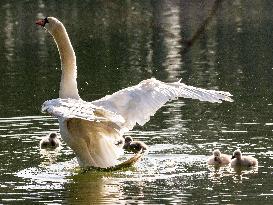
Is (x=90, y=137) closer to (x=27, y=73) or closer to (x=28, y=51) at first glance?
(x=27, y=73)

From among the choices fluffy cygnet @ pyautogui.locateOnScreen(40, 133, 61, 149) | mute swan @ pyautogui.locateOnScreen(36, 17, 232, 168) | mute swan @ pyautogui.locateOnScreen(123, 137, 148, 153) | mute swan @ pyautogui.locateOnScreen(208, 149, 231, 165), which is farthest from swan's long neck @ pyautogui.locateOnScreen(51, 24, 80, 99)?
fluffy cygnet @ pyautogui.locateOnScreen(40, 133, 61, 149)

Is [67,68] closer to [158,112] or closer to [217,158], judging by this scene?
[217,158]

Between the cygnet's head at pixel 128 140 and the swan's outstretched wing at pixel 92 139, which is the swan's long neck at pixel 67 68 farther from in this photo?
the cygnet's head at pixel 128 140

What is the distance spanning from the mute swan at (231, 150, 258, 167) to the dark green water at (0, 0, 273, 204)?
15cm

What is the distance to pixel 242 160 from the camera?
17234mm

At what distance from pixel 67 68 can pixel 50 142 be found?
116 inches

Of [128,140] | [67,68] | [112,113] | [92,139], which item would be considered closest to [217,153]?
[92,139]

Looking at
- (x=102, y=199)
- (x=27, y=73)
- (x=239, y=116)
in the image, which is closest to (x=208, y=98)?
(x=102, y=199)

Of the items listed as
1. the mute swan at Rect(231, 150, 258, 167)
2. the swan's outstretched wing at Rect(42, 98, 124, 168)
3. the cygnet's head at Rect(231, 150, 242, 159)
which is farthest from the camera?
the cygnet's head at Rect(231, 150, 242, 159)

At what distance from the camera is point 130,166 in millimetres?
17469

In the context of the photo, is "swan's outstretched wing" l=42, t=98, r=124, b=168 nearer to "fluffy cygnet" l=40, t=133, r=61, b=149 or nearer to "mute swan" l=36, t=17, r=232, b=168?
Answer: "mute swan" l=36, t=17, r=232, b=168

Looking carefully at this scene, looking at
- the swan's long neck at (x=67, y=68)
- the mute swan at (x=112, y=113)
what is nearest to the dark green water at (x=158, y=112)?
the mute swan at (x=112, y=113)

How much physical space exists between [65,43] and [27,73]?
13922 millimetres

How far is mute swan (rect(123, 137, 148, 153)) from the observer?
19.0 metres
